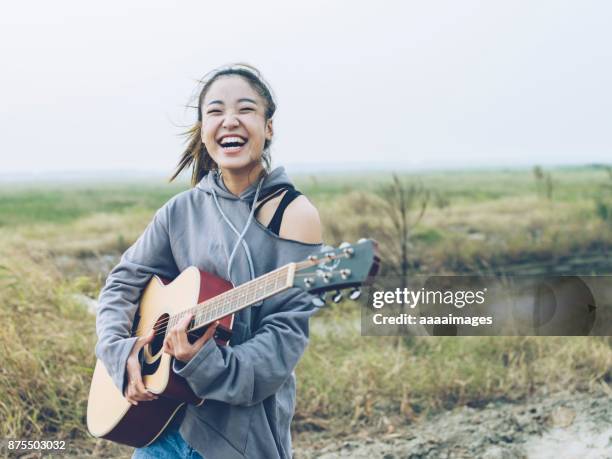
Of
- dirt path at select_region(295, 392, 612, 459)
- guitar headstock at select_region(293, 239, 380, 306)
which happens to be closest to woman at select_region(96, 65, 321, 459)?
guitar headstock at select_region(293, 239, 380, 306)

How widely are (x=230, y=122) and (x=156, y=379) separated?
1.68 ft

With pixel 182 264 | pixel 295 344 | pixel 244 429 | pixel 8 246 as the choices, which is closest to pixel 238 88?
pixel 182 264

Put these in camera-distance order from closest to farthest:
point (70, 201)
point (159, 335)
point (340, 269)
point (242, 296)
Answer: point (340, 269), point (242, 296), point (159, 335), point (70, 201)

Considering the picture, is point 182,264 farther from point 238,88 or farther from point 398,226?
point 398,226

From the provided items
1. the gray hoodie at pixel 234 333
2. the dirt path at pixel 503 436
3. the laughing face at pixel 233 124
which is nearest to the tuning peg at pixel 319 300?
the gray hoodie at pixel 234 333

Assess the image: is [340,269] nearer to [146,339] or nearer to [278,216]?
[278,216]

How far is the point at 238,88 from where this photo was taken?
162cm

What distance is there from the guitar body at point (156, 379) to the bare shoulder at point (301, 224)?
0.15 m

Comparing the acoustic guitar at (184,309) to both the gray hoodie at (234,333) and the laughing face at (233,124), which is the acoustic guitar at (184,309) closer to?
the gray hoodie at (234,333)

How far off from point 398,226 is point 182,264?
6.20 ft

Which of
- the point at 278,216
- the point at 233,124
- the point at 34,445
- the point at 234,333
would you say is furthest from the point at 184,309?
the point at 34,445

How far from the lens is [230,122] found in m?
1.59

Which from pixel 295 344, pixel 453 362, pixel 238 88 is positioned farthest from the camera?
pixel 453 362

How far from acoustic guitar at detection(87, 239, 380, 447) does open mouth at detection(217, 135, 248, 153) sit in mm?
242
